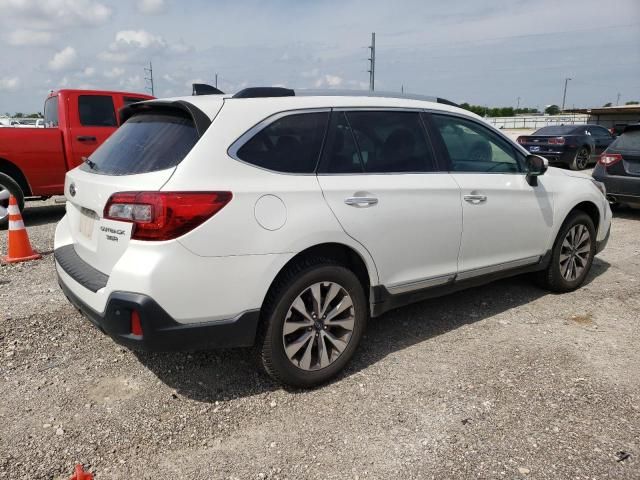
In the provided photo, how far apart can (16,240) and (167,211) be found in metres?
4.08

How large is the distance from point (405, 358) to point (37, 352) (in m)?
2.59

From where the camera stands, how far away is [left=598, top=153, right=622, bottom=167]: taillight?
26.8 feet

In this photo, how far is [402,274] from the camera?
3438mm

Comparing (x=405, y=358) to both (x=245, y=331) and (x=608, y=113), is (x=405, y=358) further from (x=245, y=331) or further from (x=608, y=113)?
(x=608, y=113)

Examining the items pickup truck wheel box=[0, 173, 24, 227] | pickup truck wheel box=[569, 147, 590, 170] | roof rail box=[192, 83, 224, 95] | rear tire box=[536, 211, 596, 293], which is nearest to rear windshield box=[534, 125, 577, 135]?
pickup truck wheel box=[569, 147, 590, 170]

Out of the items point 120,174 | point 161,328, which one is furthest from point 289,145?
point 161,328

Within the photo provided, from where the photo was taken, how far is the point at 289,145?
2.96 m

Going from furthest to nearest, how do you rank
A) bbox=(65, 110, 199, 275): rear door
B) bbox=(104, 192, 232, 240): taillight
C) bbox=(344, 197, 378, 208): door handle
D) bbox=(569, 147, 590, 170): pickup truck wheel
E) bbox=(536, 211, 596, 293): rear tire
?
bbox=(569, 147, 590, 170): pickup truck wheel
bbox=(536, 211, 596, 293): rear tire
bbox=(344, 197, 378, 208): door handle
bbox=(65, 110, 199, 275): rear door
bbox=(104, 192, 232, 240): taillight

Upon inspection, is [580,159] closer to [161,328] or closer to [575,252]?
[575,252]

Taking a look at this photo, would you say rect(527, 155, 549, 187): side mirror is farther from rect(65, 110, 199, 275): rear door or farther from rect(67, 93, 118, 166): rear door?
rect(67, 93, 118, 166): rear door

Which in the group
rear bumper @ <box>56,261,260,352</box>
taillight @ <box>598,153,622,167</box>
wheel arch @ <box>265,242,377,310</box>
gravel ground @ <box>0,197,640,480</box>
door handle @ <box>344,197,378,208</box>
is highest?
door handle @ <box>344,197,378,208</box>

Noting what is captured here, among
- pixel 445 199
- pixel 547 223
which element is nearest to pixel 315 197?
pixel 445 199

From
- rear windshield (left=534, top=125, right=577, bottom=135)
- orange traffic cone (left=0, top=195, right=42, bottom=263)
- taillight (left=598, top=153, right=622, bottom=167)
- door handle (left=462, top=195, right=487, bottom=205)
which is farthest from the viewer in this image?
rear windshield (left=534, top=125, right=577, bottom=135)

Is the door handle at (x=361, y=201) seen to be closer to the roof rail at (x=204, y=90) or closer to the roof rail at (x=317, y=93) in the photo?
the roof rail at (x=317, y=93)
